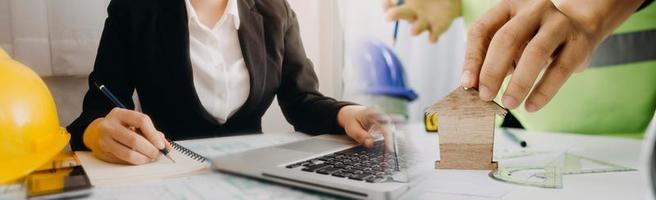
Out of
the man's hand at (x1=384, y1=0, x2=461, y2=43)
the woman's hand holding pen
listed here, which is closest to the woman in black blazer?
the woman's hand holding pen

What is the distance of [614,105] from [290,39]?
426 mm

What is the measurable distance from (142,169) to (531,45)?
1.10ft

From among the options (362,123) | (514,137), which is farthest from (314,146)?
(514,137)

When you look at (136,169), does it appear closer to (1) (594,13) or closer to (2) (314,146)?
(2) (314,146)

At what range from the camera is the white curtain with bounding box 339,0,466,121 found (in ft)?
1.64

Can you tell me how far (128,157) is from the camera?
18.0 inches

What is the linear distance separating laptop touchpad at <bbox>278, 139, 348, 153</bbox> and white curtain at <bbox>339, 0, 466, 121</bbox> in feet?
0.18

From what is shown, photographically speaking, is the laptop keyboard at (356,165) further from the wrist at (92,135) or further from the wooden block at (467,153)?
the wrist at (92,135)

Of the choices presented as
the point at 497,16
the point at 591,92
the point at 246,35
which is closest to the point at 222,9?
the point at 246,35

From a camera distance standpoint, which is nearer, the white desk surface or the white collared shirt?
the white desk surface

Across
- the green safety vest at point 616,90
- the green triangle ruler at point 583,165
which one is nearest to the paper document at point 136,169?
the green triangle ruler at point 583,165

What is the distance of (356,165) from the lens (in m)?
0.43

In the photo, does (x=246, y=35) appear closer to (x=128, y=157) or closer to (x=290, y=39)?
(x=290, y=39)

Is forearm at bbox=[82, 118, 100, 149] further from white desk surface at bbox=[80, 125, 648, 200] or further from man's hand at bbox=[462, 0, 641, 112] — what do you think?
man's hand at bbox=[462, 0, 641, 112]
